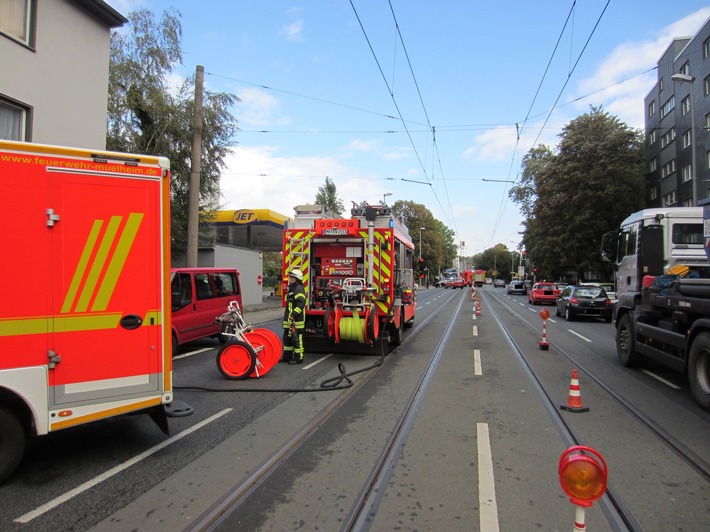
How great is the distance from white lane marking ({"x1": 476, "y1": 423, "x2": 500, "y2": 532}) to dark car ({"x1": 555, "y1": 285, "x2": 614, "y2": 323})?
1636 centimetres

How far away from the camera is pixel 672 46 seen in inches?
1393

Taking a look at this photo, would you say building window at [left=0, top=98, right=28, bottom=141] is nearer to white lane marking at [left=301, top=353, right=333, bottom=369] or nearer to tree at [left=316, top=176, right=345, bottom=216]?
white lane marking at [left=301, top=353, right=333, bottom=369]

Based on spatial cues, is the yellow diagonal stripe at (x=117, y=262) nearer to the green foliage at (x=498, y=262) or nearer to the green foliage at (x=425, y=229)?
the green foliage at (x=425, y=229)

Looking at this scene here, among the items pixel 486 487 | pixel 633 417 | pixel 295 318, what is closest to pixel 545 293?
pixel 295 318

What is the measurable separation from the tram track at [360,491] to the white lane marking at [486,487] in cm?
78

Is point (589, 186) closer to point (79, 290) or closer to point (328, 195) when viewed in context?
point (328, 195)

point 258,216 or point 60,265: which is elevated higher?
point 258,216

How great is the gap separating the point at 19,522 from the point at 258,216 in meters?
24.6

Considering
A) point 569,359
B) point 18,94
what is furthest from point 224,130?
point 569,359

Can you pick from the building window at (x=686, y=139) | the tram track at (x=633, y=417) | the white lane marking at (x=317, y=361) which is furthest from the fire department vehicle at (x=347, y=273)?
the building window at (x=686, y=139)

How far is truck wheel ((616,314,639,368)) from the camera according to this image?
887 cm

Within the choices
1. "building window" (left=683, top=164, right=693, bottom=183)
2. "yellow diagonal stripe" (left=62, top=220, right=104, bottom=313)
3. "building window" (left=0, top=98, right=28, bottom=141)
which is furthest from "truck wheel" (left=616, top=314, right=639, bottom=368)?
"building window" (left=683, top=164, right=693, bottom=183)

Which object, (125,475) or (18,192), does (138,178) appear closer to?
(18,192)

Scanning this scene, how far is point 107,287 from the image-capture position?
424 centimetres
